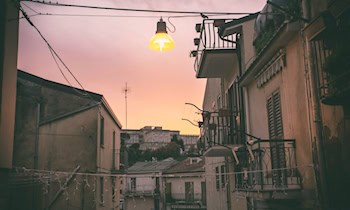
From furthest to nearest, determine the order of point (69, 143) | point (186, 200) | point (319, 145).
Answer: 1. point (186, 200)
2. point (69, 143)
3. point (319, 145)

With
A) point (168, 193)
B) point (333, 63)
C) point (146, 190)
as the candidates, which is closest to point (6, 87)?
point (333, 63)

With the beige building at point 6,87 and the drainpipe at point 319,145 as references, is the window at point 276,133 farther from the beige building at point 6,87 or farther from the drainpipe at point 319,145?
the beige building at point 6,87

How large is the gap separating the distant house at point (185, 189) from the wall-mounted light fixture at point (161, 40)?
1493 inches

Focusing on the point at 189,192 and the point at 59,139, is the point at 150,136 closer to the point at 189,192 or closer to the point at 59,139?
the point at 189,192

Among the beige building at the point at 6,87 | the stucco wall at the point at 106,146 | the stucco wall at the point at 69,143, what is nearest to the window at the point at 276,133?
the beige building at the point at 6,87

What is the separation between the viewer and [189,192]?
160ft

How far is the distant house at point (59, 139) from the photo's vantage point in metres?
18.1

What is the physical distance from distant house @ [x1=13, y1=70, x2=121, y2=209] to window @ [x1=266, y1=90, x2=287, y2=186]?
10.6 m

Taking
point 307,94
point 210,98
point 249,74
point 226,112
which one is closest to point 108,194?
point 210,98

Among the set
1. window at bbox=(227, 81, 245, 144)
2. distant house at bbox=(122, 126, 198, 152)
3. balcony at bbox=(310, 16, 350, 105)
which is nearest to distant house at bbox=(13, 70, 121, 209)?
window at bbox=(227, 81, 245, 144)

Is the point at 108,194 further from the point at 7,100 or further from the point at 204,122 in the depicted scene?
the point at 7,100

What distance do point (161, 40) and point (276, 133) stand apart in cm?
346

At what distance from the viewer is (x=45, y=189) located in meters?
17.8

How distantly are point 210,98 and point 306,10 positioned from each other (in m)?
14.1
